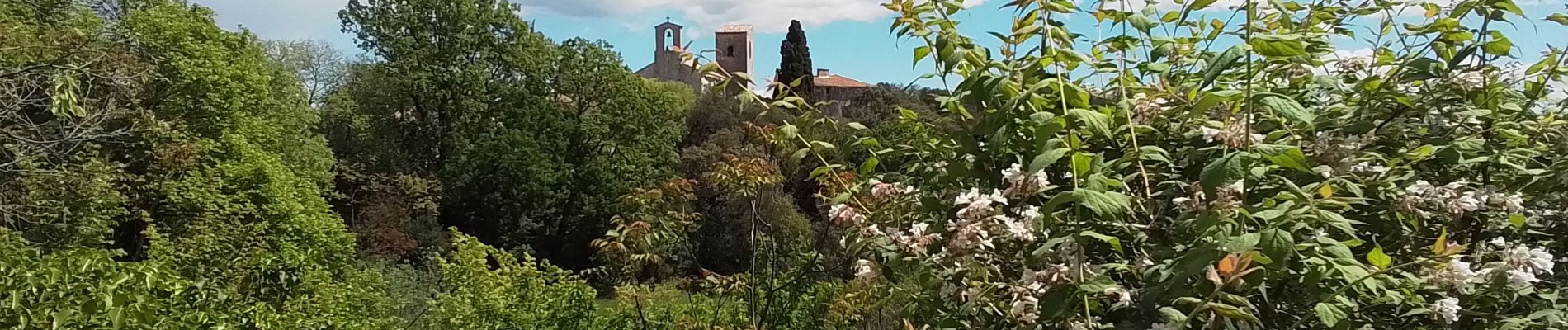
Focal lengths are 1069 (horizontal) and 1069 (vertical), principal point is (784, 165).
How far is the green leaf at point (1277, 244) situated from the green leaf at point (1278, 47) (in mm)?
126

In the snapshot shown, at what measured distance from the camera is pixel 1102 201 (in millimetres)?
793

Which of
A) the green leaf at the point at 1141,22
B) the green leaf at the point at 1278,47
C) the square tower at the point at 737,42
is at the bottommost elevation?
the green leaf at the point at 1278,47

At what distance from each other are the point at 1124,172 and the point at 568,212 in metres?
13.3

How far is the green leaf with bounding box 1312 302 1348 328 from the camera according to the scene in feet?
2.45

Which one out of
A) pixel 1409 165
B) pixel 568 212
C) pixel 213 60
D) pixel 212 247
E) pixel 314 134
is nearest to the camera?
pixel 1409 165

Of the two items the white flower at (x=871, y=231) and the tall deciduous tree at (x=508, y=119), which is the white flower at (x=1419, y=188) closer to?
the white flower at (x=871, y=231)

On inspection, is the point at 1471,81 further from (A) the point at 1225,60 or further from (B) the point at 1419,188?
(A) the point at 1225,60

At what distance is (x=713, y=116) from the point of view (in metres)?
14.9

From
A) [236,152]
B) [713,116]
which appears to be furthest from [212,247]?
[713,116]

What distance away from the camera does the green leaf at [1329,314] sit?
75 centimetres

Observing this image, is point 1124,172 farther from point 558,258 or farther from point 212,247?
point 558,258

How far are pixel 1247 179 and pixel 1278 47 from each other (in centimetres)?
10

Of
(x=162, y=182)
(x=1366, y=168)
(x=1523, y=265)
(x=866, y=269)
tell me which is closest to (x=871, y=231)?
(x=866, y=269)

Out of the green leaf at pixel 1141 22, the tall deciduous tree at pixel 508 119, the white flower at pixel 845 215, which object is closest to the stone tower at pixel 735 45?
the white flower at pixel 845 215
